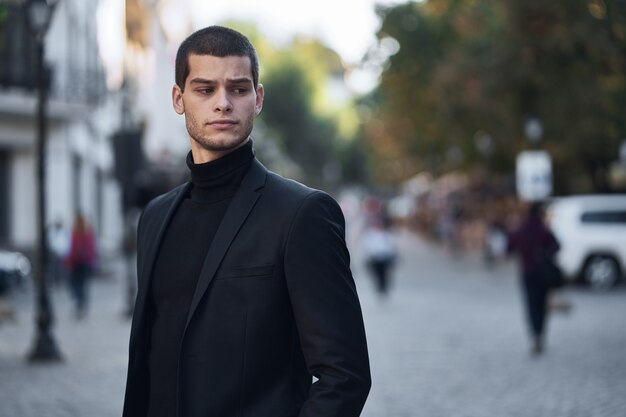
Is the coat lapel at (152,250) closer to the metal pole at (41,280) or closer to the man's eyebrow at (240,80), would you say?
the man's eyebrow at (240,80)

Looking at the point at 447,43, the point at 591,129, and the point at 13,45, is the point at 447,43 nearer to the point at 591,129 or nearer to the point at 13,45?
the point at 591,129

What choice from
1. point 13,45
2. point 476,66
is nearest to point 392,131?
point 476,66

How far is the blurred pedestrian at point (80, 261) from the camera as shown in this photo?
18047mm

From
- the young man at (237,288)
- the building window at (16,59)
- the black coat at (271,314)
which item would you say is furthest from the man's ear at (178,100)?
the building window at (16,59)

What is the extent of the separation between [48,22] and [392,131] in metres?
31.9

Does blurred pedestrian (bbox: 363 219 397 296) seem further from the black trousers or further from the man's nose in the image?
the man's nose

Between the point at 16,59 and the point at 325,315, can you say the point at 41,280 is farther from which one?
the point at 16,59

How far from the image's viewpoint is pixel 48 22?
12.8 m

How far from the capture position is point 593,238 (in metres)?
23.6

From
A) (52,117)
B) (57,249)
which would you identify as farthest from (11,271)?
(52,117)

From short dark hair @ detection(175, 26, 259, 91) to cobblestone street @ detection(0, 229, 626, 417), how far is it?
6.17m

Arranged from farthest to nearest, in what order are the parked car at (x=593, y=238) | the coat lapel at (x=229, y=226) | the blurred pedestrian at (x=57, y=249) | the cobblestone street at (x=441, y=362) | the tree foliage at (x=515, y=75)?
the tree foliage at (x=515, y=75)
the blurred pedestrian at (x=57, y=249)
the parked car at (x=593, y=238)
the cobblestone street at (x=441, y=362)
the coat lapel at (x=229, y=226)

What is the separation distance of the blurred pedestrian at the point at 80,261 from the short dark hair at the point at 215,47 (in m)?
15.7

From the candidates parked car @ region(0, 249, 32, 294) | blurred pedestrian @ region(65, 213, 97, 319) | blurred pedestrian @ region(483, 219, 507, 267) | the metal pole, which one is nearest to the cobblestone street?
the metal pole
